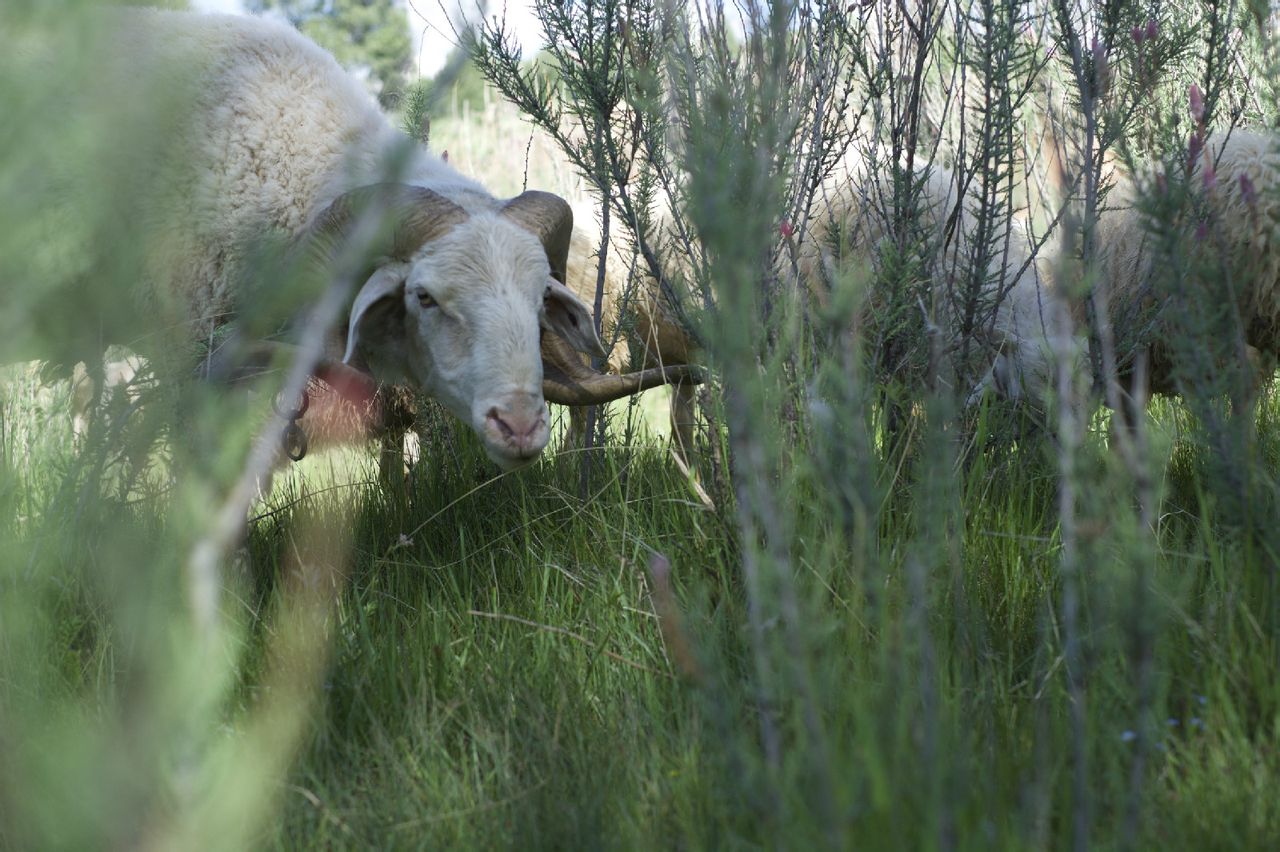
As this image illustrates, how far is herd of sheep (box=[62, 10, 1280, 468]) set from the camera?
12.0 ft

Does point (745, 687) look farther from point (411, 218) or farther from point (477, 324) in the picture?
point (411, 218)

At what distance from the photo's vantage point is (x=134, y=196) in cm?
185

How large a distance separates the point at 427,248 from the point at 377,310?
32 cm

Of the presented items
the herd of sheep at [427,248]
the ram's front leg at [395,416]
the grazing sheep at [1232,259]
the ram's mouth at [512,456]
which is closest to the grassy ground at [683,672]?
the ram's mouth at [512,456]

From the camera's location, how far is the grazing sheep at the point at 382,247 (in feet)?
12.1

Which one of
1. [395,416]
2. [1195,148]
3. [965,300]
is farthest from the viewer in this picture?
[395,416]

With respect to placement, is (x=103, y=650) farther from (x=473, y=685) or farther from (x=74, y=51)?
(x=74, y=51)

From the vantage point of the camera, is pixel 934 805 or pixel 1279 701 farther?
pixel 1279 701

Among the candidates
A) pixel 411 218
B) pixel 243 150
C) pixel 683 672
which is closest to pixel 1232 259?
pixel 683 672

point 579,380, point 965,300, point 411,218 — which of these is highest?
point 411,218

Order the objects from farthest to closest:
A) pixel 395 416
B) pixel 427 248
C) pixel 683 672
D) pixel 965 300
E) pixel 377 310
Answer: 1. pixel 395 416
2. pixel 377 310
3. pixel 427 248
4. pixel 965 300
5. pixel 683 672

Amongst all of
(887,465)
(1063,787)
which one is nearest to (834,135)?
(887,465)

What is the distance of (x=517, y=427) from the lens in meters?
3.44

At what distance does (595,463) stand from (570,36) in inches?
58.9
